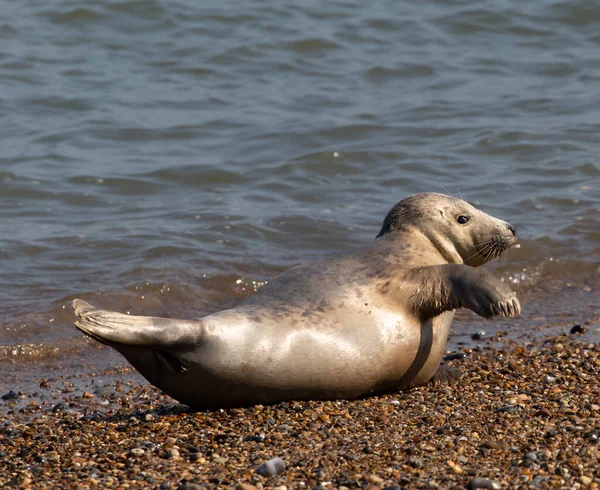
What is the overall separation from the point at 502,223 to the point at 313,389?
2075 millimetres

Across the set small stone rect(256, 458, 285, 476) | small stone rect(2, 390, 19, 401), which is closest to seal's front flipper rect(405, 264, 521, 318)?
small stone rect(256, 458, 285, 476)

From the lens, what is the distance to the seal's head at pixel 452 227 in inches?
262

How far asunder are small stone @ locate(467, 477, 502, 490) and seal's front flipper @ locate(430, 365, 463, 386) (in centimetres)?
190

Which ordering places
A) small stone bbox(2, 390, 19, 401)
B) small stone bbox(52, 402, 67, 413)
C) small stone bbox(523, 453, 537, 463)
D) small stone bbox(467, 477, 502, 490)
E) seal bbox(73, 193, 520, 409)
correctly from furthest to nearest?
small stone bbox(2, 390, 19, 401) < small stone bbox(52, 402, 67, 413) < seal bbox(73, 193, 520, 409) < small stone bbox(523, 453, 537, 463) < small stone bbox(467, 477, 502, 490)

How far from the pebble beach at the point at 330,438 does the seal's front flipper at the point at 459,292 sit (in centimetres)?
49

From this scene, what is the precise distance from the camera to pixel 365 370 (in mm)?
5648

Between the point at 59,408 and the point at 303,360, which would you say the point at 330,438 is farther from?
the point at 59,408

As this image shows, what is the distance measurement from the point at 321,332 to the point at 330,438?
74 cm

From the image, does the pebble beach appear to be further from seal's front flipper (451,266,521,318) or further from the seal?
seal's front flipper (451,266,521,318)

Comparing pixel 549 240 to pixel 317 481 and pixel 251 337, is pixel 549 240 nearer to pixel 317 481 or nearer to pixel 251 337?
pixel 251 337

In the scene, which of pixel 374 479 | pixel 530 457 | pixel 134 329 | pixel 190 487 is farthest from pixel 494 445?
pixel 134 329

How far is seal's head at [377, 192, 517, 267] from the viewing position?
666 cm

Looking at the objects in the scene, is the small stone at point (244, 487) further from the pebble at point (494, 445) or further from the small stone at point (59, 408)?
the small stone at point (59, 408)

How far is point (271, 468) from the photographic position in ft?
14.6
